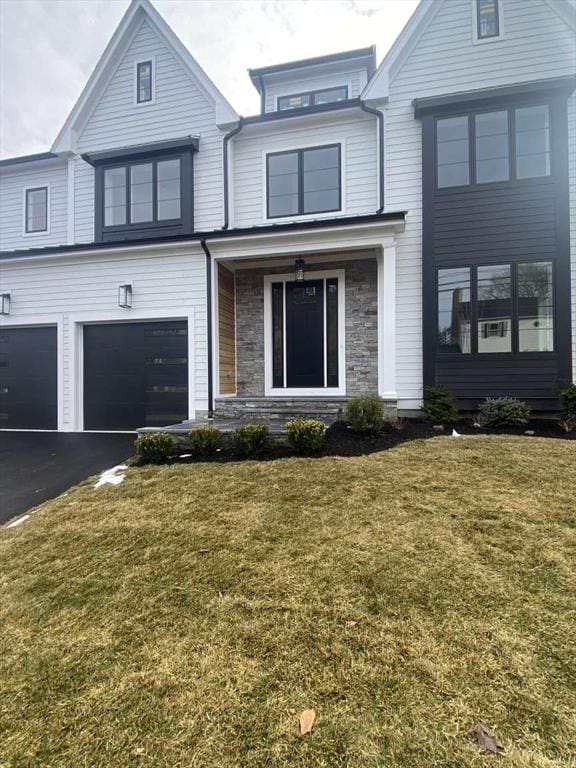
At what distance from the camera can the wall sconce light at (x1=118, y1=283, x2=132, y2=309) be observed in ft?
28.5

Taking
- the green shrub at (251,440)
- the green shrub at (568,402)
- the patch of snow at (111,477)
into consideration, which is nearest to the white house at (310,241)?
the green shrub at (568,402)

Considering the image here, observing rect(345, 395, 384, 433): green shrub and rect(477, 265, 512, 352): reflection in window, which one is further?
rect(477, 265, 512, 352): reflection in window

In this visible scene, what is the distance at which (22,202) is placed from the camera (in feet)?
36.2

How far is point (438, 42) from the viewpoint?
8328mm

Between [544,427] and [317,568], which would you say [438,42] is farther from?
[317,568]

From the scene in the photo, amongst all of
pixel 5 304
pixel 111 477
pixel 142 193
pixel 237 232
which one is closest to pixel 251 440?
pixel 111 477

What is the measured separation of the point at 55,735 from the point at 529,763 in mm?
1881

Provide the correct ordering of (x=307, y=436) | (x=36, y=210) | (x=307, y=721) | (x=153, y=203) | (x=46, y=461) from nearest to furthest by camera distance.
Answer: (x=307, y=721) → (x=307, y=436) → (x=46, y=461) → (x=153, y=203) → (x=36, y=210)

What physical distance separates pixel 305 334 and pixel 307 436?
12.7 feet

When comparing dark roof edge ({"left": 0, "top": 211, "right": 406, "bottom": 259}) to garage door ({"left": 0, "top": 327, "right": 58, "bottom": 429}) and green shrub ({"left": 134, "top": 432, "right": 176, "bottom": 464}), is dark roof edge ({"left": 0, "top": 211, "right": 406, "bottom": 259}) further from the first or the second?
green shrub ({"left": 134, "top": 432, "right": 176, "bottom": 464})

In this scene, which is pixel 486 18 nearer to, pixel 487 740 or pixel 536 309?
pixel 536 309

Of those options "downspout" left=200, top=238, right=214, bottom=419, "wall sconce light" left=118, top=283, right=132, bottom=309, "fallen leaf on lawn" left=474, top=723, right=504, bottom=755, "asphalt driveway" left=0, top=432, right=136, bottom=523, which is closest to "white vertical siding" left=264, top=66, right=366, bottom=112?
"downspout" left=200, top=238, right=214, bottom=419

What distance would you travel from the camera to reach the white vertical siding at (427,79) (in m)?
7.93

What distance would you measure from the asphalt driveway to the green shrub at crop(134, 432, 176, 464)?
615 mm
